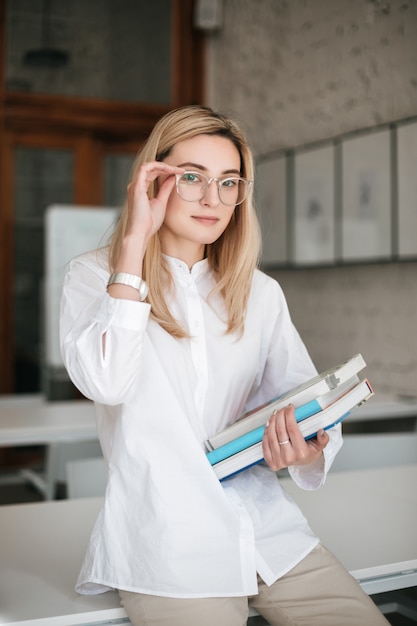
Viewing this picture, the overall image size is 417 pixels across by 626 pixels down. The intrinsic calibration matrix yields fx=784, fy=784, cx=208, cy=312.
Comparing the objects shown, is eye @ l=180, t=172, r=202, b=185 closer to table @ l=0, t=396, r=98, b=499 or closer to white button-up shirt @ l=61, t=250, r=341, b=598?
white button-up shirt @ l=61, t=250, r=341, b=598

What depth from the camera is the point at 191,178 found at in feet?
4.89

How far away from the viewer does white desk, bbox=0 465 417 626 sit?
4.50 feet

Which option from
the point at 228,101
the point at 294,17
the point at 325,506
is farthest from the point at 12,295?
the point at 325,506

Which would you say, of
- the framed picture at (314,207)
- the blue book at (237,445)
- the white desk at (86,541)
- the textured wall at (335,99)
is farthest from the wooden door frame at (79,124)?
the blue book at (237,445)

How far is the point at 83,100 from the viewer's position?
582cm

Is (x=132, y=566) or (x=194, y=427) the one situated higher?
(x=194, y=427)

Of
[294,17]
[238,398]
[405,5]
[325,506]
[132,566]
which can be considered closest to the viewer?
[132,566]

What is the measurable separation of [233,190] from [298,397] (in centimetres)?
43

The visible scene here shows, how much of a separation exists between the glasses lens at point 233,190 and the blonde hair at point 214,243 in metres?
0.02

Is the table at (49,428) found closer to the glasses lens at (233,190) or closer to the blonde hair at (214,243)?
the blonde hair at (214,243)

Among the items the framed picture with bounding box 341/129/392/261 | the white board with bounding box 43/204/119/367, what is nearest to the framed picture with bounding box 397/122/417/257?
the framed picture with bounding box 341/129/392/261

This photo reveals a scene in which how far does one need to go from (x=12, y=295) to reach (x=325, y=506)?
407 cm

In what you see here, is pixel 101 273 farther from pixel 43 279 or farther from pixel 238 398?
pixel 43 279

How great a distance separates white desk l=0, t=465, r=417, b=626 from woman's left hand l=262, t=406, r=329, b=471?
0.34 meters
